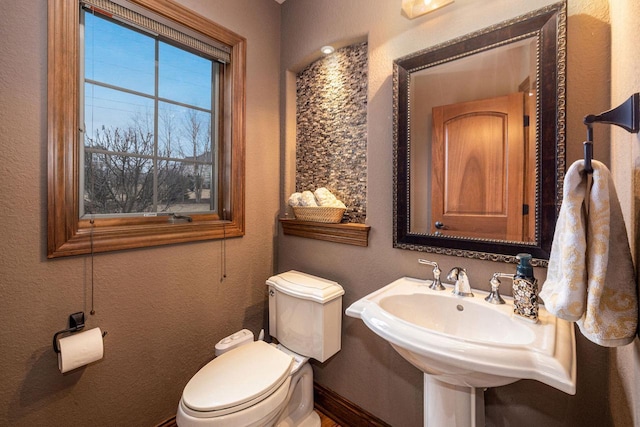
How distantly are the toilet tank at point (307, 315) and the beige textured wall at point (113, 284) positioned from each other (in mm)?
308

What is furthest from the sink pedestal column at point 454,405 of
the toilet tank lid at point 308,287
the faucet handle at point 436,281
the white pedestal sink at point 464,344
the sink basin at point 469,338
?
the toilet tank lid at point 308,287

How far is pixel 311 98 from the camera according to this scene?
5.92 feet

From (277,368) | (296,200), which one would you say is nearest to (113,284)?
(277,368)

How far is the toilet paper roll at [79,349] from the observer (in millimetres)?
1025

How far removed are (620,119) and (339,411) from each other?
1740 millimetres

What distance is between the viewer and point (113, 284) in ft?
4.01

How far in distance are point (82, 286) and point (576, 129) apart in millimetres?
1969

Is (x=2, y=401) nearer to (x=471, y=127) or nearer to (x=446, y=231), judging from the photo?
(x=446, y=231)

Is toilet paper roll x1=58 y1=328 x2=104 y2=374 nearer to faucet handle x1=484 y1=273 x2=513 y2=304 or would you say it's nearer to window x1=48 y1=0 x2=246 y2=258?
window x1=48 y1=0 x2=246 y2=258

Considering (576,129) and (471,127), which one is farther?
(471,127)

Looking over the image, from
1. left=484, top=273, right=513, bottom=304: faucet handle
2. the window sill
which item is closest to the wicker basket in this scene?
the window sill

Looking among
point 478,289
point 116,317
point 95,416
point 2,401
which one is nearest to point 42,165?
point 116,317

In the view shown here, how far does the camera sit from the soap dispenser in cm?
86

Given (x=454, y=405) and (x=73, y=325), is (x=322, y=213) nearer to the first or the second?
(x=454, y=405)
